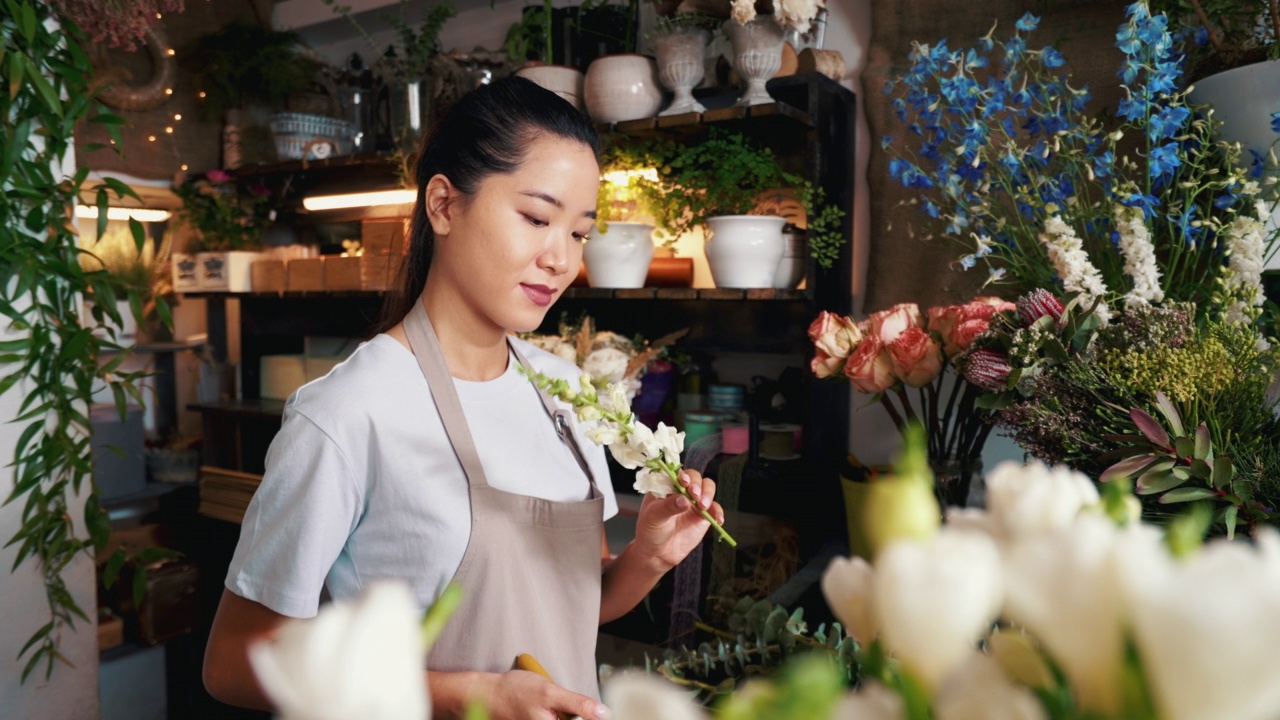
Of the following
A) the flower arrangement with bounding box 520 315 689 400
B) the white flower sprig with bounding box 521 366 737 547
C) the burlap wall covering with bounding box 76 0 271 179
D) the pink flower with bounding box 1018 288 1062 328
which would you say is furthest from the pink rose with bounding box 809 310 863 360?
the burlap wall covering with bounding box 76 0 271 179

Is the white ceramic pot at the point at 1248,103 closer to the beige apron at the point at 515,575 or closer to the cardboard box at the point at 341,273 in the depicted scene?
the beige apron at the point at 515,575

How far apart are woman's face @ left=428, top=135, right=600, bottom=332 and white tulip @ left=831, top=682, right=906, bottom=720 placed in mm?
1004

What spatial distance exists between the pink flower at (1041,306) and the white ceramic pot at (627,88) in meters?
1.15

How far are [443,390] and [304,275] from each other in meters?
1.95

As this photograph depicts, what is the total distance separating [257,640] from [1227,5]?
1701 millimetres

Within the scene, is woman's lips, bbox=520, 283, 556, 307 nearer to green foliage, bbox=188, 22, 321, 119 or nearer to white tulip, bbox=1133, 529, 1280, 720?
white tulip, bbox=1133, 529, 1280, 720

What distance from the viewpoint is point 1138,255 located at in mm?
1278

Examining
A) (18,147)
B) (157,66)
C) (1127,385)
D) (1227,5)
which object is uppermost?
(157,66)

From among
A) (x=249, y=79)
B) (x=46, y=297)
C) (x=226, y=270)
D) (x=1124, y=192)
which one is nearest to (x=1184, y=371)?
(x=1124, y=192)

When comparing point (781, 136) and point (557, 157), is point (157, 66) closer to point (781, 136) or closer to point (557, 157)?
point (781, 136)

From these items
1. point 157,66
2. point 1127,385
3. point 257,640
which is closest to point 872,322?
point 1127,385

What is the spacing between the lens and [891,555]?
0.22m

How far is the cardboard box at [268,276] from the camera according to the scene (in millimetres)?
3029

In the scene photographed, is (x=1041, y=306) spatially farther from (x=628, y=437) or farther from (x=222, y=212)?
(x=222, y=212)
